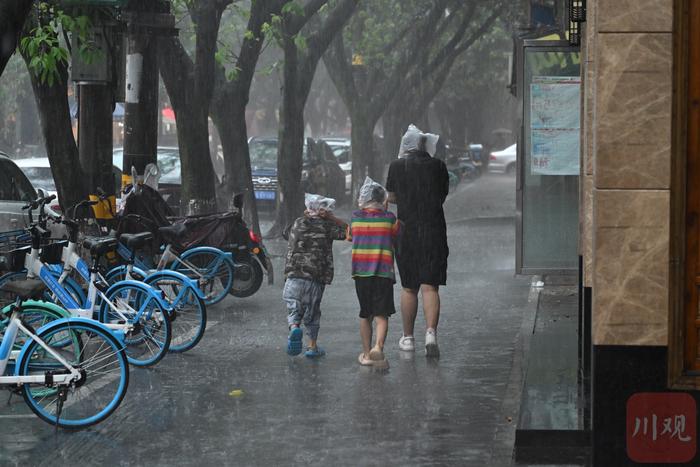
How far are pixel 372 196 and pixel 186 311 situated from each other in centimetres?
183

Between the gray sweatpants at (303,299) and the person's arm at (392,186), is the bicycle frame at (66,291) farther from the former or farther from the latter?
the person's arm at (392,186)

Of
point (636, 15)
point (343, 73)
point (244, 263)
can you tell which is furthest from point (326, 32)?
point (636, 15)

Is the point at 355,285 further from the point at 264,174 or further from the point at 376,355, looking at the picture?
the point at 264,174

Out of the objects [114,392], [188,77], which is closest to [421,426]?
[114,392]

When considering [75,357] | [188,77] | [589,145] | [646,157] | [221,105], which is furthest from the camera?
[221,105]

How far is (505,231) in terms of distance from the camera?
2573 centimetres

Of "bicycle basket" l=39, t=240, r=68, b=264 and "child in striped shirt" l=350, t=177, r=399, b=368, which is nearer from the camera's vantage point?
"bicycle basket" l=39, t=240, r=68, b=264

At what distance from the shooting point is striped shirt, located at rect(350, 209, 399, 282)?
10180mm

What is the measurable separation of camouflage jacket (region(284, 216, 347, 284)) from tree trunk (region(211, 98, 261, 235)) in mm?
9610

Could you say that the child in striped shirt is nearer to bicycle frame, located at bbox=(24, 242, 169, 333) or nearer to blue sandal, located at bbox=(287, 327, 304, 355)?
blue sandal, located at bbox=(287, 327, 304, 355)

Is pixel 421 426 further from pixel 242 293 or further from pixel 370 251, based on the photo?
pixel 242 293

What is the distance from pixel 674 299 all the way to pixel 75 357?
12.0 ft

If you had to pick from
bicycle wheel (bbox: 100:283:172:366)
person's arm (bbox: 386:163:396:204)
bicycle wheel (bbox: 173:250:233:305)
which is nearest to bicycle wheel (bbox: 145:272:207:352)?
bicycle wheel (bbox: 100:283:172:366)

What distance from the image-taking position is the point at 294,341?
1064 cm
